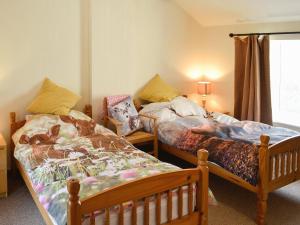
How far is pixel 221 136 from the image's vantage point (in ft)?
12.0

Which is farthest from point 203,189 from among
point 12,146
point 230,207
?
point 12,146

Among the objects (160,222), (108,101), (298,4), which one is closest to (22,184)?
(108,101)

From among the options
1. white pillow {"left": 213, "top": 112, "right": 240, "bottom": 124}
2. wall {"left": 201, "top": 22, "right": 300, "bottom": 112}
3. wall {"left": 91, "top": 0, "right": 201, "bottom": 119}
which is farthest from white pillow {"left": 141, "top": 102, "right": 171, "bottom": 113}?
wall {"left": 201, "top": 22, "right": 300, "bottom": 112}

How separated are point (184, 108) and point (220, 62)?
50.6 inches

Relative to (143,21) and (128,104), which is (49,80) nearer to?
(128,104)

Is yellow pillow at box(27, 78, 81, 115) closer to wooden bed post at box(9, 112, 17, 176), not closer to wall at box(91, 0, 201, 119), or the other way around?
wooden bed post at box(9, 112, 17, 176)

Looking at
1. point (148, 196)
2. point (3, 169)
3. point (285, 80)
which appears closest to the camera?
point (148, 196)

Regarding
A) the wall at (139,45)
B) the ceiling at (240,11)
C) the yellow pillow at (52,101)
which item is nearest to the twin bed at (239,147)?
the wall at (139,45)

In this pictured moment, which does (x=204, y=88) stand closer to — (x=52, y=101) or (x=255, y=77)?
(x=255, y=77)

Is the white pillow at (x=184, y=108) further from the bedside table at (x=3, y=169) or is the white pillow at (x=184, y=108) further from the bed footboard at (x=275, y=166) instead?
the bedside table at (x=3, y=169)

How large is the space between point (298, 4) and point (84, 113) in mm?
3064

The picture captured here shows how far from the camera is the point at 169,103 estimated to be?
4.85 metres

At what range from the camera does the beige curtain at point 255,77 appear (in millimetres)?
4699

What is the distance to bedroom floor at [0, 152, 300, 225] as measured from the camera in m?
3.11
